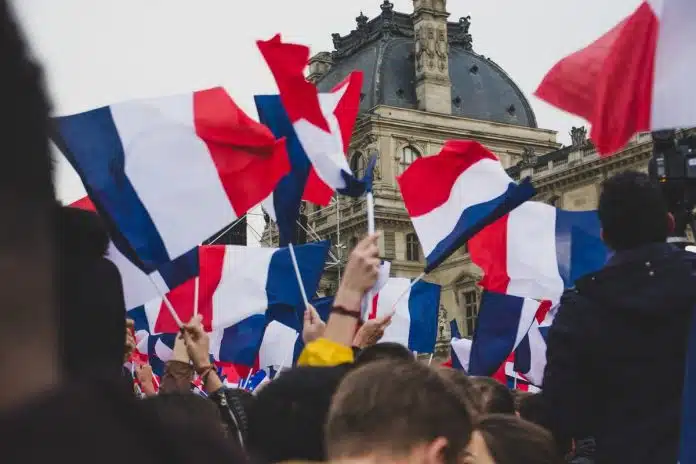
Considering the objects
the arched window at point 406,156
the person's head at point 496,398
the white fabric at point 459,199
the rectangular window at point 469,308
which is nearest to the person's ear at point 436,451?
the person's head at point 496,398

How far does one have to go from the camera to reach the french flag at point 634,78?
163 inches

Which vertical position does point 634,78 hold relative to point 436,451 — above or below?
above

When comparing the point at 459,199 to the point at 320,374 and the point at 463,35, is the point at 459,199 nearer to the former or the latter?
the point at 320,374

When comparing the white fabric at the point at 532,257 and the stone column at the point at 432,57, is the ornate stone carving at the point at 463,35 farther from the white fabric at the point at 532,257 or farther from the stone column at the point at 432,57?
the white fabric at the point at 532,257

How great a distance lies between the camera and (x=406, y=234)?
160 ft

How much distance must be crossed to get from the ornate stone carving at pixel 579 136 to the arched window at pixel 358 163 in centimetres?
1171

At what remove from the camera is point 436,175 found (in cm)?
836

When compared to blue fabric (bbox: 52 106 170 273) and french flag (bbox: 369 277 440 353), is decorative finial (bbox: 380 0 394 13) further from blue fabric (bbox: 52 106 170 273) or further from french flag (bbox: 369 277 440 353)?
blue fabric (bbox: 52 106 170 273)

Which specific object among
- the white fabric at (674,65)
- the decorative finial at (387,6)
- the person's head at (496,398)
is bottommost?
the person's head at (496,398)

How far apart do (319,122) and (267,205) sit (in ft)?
2.34

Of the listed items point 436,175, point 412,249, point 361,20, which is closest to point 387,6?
point 361,20

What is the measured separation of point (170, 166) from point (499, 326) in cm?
403

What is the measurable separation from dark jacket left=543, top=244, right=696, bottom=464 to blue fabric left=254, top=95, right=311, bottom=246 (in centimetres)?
316

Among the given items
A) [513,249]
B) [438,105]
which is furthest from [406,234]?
[513,249]
